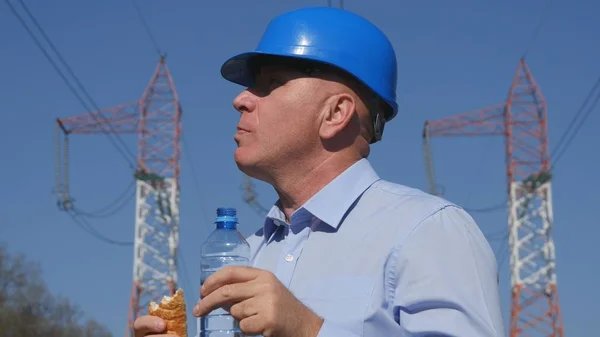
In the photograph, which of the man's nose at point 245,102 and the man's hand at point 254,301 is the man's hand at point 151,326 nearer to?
the man's hand at point 254,301

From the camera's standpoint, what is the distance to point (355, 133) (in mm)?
3637

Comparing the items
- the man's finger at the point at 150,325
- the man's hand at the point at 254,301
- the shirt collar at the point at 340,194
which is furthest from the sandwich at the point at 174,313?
the shirt collar at the point at 340,194

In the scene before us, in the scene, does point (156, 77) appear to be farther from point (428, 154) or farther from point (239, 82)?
point (239, 82)

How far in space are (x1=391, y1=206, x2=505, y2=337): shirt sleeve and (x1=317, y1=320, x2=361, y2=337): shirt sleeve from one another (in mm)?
160

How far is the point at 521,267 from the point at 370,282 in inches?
1879

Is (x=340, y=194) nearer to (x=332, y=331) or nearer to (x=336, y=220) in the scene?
(x=336, y=220)

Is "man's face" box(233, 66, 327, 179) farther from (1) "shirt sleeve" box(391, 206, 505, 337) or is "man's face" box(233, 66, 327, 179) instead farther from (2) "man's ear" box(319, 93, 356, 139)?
(1) "shirt sleeve" box(391, 206, 505, 337)

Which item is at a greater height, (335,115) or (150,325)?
(335,115)

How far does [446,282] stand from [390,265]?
0.19m

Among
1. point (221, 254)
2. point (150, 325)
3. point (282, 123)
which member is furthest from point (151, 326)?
point (282, 123)

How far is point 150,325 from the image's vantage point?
9.67 feet

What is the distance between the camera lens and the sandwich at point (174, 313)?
116 inches

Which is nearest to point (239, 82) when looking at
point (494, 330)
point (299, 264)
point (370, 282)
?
point (299, 264)

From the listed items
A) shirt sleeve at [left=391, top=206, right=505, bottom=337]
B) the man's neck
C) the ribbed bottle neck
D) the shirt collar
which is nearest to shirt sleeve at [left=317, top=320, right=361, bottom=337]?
shirt sleeve at [left=391, top=206, right=505, bottom=337]
